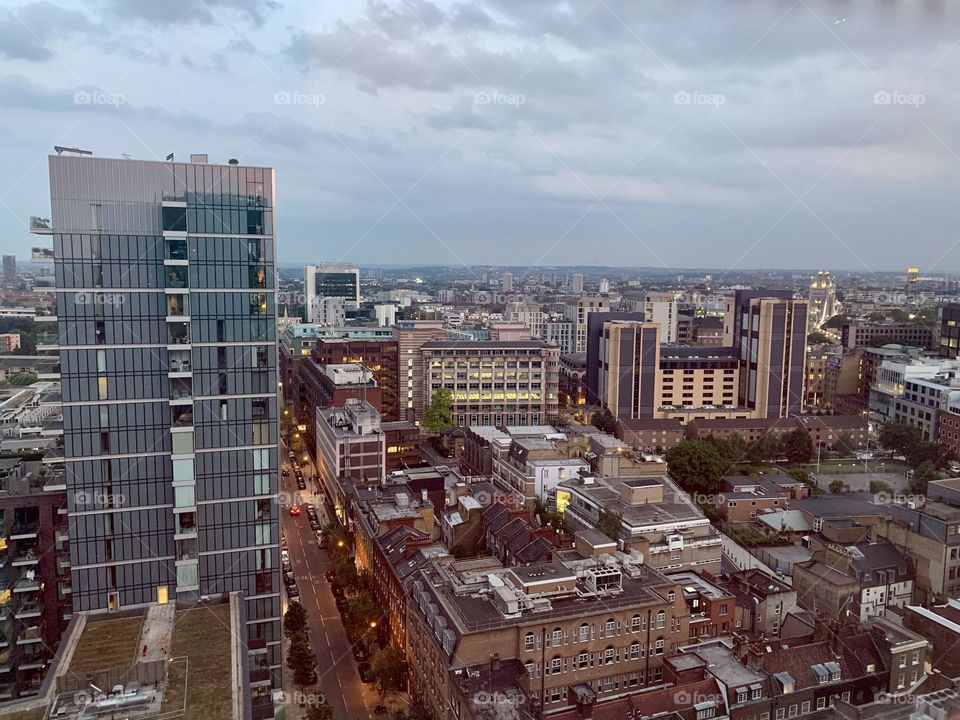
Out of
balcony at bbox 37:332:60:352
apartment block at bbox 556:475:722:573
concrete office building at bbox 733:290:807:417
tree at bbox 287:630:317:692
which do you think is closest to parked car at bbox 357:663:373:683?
tree at bbox 287:630:317:692

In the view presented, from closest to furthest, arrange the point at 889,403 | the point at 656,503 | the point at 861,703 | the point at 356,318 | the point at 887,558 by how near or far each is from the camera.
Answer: the point at 861,703, the point at 887,558, the point at 656,503, the point at 889,403, the point at 356,318

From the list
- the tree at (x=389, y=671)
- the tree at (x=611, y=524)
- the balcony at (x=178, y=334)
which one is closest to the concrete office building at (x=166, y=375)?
the balcony at (x=178, y=334)

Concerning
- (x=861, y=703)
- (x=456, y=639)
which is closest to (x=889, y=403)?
(x=861, y=703)

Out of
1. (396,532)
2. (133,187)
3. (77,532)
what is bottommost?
(396,532)

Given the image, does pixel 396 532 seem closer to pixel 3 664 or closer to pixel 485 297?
pixel 3 664

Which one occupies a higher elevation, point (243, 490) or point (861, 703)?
point (243, 490)

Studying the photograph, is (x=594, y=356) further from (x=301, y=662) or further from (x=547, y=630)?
(x=547, y=630)

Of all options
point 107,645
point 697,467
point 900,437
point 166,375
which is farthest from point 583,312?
point 107,645
